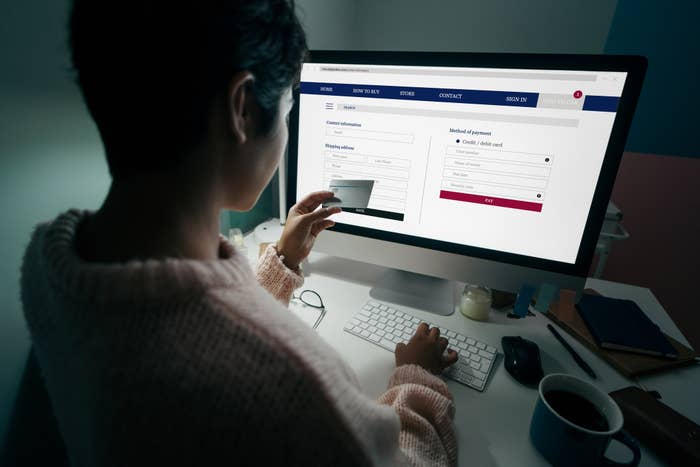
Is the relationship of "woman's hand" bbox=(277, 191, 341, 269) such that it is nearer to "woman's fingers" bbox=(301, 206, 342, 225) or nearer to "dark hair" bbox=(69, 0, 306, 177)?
"woman's fingers" bbox=(301, 206, 342, 225)

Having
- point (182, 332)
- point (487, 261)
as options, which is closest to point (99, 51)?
point (182, 332)

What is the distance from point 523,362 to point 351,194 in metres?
0.46

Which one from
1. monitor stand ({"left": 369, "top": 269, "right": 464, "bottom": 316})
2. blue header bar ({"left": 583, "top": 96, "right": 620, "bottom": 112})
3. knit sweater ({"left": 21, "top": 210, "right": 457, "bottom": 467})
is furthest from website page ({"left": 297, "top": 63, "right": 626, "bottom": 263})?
knit sweater ({"left": 21, "top": 210, "right": 457, "bottom": 467})

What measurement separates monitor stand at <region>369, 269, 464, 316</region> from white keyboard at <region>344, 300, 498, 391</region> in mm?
53

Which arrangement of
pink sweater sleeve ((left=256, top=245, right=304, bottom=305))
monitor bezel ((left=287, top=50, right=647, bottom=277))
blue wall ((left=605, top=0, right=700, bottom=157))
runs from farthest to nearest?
1. blue wall ((left=605, top=0, right=700, bottom=157))
2. pink sweater sleeve ((left=256, top=245, right=304, bottom=305))
3. monitor bezel ((left=287, top=50, right=647, bottom=277))

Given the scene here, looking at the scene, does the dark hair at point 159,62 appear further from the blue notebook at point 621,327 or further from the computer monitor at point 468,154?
the blue notebook at point 621,327

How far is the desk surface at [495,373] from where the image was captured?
20.2 inches

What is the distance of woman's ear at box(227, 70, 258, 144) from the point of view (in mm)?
326

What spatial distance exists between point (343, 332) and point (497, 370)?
29cm

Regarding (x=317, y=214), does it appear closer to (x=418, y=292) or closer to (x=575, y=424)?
(x=418, y=292)

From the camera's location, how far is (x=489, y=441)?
0.52 m

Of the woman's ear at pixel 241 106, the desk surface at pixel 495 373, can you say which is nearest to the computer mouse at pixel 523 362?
the desk surface at pixel 495 373

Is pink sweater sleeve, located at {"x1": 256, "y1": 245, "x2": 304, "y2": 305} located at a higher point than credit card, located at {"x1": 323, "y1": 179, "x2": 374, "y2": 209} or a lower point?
lower

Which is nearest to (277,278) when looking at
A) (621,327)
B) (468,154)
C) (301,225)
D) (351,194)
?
(301,225)
